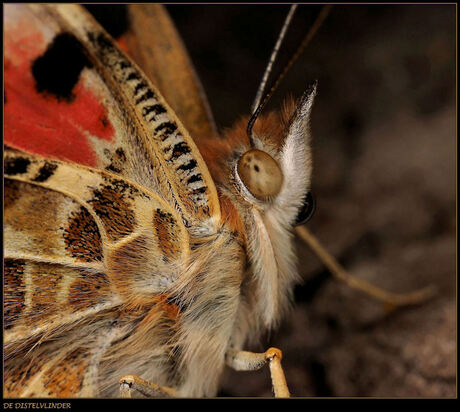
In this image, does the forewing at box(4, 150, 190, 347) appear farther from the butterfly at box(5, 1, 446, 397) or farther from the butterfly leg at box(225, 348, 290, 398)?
the butterfly leg at box(225, 348, 290, 398)

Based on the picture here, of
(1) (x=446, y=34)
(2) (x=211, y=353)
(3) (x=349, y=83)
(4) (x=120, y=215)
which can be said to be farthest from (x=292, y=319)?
(1) (x=446, y=34)

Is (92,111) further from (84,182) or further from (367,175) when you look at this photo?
(367,175)

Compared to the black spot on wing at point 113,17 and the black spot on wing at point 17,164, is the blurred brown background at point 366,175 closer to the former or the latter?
the black spot on wing at point 113,17

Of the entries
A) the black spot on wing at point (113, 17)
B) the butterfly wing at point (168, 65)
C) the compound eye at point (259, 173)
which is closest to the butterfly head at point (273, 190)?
the compound eye at point (259, 173)

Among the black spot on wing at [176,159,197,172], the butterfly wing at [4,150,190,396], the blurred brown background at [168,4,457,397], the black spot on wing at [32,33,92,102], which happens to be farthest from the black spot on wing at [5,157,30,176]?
the blurred brown background at [168,4,457,397]

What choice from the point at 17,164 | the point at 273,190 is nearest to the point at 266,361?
the point at 273,190

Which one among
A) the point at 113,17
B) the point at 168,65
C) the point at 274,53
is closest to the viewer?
the point at 274,53

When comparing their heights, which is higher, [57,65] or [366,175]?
[57,65]
